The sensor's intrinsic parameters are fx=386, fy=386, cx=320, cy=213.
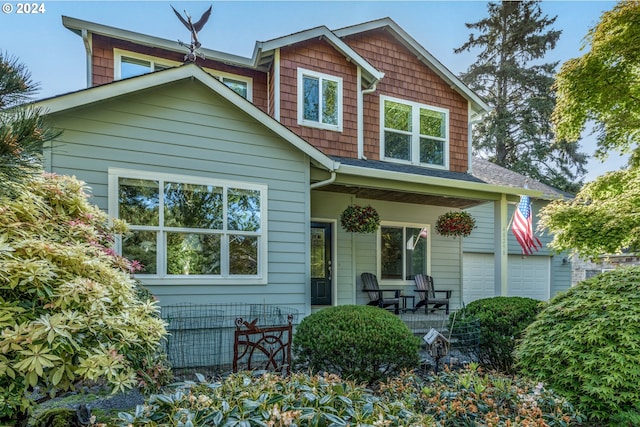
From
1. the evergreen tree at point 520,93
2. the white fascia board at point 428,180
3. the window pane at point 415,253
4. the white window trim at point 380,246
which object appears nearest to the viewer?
the white fascia board at point 428,180

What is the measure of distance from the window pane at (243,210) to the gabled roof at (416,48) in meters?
4.80

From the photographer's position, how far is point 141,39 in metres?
7.41

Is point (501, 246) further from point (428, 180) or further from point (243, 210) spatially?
point (243, 210)

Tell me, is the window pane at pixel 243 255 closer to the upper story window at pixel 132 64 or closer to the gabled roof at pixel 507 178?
the upper story window at pixel 132 64

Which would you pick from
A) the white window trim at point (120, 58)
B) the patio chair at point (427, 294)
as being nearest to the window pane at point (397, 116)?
the patio chair at point (427, 294)

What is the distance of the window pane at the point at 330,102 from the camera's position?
27.2 feet

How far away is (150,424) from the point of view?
6.40 feet

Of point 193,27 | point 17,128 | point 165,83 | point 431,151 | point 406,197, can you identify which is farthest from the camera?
point 406,197

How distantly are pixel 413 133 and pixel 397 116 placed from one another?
56 cm

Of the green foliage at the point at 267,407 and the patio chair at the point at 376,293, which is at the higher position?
the green foliage at the point at 267,407

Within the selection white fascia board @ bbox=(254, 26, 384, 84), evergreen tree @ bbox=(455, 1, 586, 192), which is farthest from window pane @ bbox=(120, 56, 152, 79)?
evergreen tree @ bbox=(455, 1, 586, 192)

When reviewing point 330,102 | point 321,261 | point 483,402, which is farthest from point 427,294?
point 483,402

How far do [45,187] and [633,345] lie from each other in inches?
210

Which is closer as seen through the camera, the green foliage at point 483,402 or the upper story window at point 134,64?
the green foliage at point 483,402
